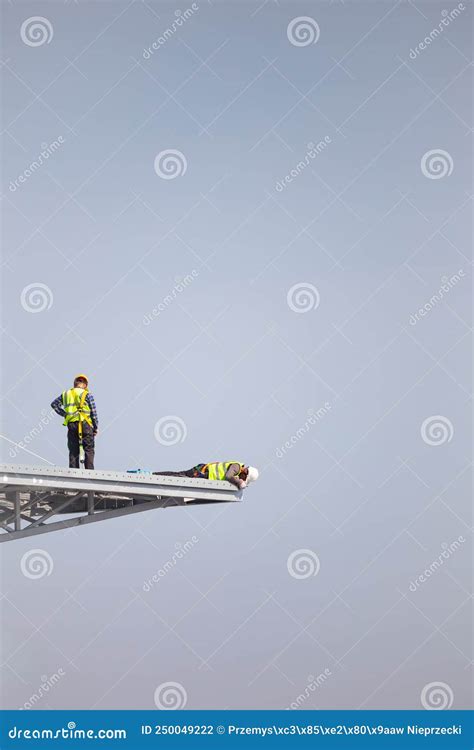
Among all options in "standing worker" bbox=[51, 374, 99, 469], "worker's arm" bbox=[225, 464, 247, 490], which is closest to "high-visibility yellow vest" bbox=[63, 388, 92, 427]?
"standing worker" bbox=[51, 374, 99, 469]

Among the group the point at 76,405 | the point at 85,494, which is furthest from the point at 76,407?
the point at 85,494

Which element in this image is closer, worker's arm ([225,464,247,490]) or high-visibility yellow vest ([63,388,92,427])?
high-visibility yellow vest ([63,388,92,427])

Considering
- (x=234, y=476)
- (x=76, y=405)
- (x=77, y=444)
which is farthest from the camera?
(x=234, y=476)

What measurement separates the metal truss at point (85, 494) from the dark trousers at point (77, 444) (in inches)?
24.1

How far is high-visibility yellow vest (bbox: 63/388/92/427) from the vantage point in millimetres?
28531

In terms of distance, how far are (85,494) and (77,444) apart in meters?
2.27

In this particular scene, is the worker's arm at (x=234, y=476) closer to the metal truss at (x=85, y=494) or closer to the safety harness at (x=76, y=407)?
the metal truss at (x=85, y=494)

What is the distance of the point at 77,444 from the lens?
94.8ft

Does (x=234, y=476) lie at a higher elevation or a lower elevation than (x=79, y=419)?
higher

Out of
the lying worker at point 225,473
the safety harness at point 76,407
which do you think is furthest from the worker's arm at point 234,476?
the safety harness at point 76,407

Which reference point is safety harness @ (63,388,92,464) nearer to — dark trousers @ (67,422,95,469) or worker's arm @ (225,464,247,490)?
dark trousers @ (67,422,95,469)

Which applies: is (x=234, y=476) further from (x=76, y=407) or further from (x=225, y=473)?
(x=76, y=407)

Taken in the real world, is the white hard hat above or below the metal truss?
above

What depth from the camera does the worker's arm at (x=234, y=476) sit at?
29344 millimetres
